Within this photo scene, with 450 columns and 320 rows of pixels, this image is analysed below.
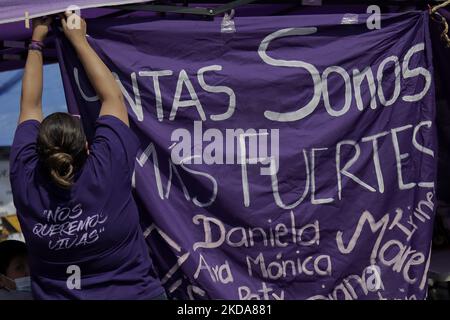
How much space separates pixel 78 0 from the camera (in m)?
2.78

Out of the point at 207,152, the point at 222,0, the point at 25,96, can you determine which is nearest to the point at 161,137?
the point at 207,152

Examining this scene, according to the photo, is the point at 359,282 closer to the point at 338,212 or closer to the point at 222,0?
the point at 338,212

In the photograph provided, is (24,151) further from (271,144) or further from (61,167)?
(271,144)

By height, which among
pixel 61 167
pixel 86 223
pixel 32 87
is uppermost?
pixel 32 87

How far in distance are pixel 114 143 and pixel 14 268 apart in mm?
1236

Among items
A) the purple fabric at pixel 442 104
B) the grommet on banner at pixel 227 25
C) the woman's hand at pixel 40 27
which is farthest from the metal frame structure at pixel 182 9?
the purple fabric at pixel 442 104

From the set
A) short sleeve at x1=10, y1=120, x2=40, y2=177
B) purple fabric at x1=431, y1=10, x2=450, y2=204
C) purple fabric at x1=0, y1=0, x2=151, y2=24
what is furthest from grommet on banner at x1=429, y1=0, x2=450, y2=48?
short sleeve at x1=10, y1=120, x2=40, y2=177

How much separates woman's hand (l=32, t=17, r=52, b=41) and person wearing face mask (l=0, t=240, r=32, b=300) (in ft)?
3.85

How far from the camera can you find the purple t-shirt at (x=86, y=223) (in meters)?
2.39

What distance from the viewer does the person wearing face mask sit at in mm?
3094

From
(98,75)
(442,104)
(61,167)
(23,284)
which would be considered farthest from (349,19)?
(23,284)

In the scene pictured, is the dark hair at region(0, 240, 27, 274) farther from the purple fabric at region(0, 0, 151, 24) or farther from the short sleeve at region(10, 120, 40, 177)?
the purple fabric at region(0, 0, 151, 24)

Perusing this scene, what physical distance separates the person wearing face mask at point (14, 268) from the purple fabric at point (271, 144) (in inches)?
28.9

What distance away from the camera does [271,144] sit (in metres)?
3.00
